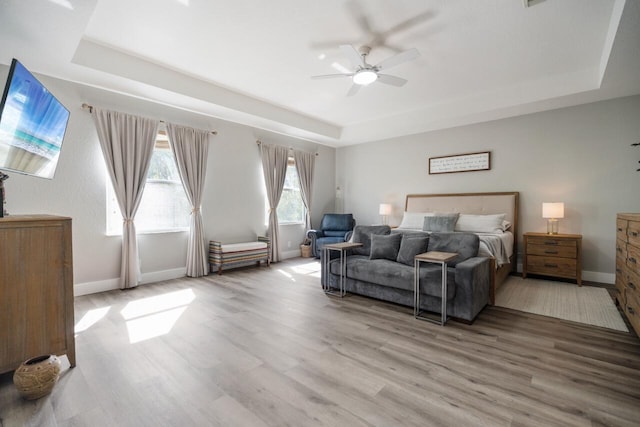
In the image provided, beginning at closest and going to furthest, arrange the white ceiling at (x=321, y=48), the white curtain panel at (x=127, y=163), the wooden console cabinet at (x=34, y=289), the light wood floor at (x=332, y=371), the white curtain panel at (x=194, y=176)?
the light wood floor at (x=332, y=371), the wooden console cabinet at (x=34, y=289), the white ceiling at (x=321, y=48), the white curtain panel at (x=127, y=163), the white curtain panel at (x=194, y=176)

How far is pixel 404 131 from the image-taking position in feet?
20.0

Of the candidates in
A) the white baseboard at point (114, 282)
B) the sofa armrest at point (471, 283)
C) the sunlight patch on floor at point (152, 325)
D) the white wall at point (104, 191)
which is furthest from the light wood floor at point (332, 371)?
the white wall at point (104, 191)

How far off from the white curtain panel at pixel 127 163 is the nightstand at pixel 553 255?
19.9 ft

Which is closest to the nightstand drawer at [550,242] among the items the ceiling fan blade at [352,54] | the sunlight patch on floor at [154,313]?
the ceiling fan blade at [352,54]

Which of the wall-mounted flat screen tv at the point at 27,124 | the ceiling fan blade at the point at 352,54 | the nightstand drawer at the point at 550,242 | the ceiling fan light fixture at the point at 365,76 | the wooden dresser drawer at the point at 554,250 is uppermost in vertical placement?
the ceiling fan blade at the point at 352,54

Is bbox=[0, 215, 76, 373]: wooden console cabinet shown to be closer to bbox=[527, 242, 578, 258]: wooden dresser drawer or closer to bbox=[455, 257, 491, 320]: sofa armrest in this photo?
bbox=[455, 257, 491, 320]: sofa armrest

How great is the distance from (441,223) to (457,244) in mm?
1655

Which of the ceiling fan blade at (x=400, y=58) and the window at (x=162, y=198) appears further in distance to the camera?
the window at (x=162, y=198)

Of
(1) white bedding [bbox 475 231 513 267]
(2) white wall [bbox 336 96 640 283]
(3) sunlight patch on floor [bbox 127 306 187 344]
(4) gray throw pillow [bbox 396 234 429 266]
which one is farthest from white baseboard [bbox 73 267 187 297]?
(2) white wall [bbox 336 96 640 283]

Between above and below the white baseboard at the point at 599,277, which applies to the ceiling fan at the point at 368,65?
above

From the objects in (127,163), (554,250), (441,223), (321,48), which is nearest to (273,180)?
(127,163)

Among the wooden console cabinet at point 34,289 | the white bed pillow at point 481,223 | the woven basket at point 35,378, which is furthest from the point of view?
the white bed pillow at point 481,223

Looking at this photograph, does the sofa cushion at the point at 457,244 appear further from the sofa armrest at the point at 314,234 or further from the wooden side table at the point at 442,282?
the sofa armrest at the point at 314,234

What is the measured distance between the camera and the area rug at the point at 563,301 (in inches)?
118
